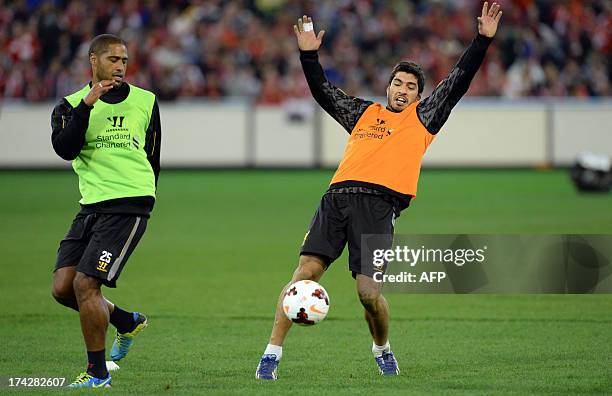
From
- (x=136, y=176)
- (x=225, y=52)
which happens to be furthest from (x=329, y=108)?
(x=225, y=52)

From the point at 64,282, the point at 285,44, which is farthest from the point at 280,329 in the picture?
the point at 285,44

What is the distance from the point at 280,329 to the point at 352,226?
862 mm

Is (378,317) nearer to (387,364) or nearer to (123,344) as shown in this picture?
(387,364)

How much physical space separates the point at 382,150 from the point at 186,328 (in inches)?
121

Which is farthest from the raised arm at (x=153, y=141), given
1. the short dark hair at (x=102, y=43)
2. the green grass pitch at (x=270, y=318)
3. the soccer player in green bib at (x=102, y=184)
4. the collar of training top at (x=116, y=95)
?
the green grass pitch at (x=270, y=318)

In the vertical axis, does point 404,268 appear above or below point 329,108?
below

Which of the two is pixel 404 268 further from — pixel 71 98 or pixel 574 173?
pixel 574 173

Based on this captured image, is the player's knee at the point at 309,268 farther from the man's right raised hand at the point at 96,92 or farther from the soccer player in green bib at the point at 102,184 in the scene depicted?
the man's right raised hand at the point at 96,92

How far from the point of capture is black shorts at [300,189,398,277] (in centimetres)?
852

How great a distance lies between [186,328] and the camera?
1092 centimetres

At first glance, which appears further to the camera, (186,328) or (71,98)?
(186,328)

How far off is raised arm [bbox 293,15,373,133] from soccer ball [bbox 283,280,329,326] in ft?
4.32

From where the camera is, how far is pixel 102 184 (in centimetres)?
836

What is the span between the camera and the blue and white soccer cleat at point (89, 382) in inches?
317
